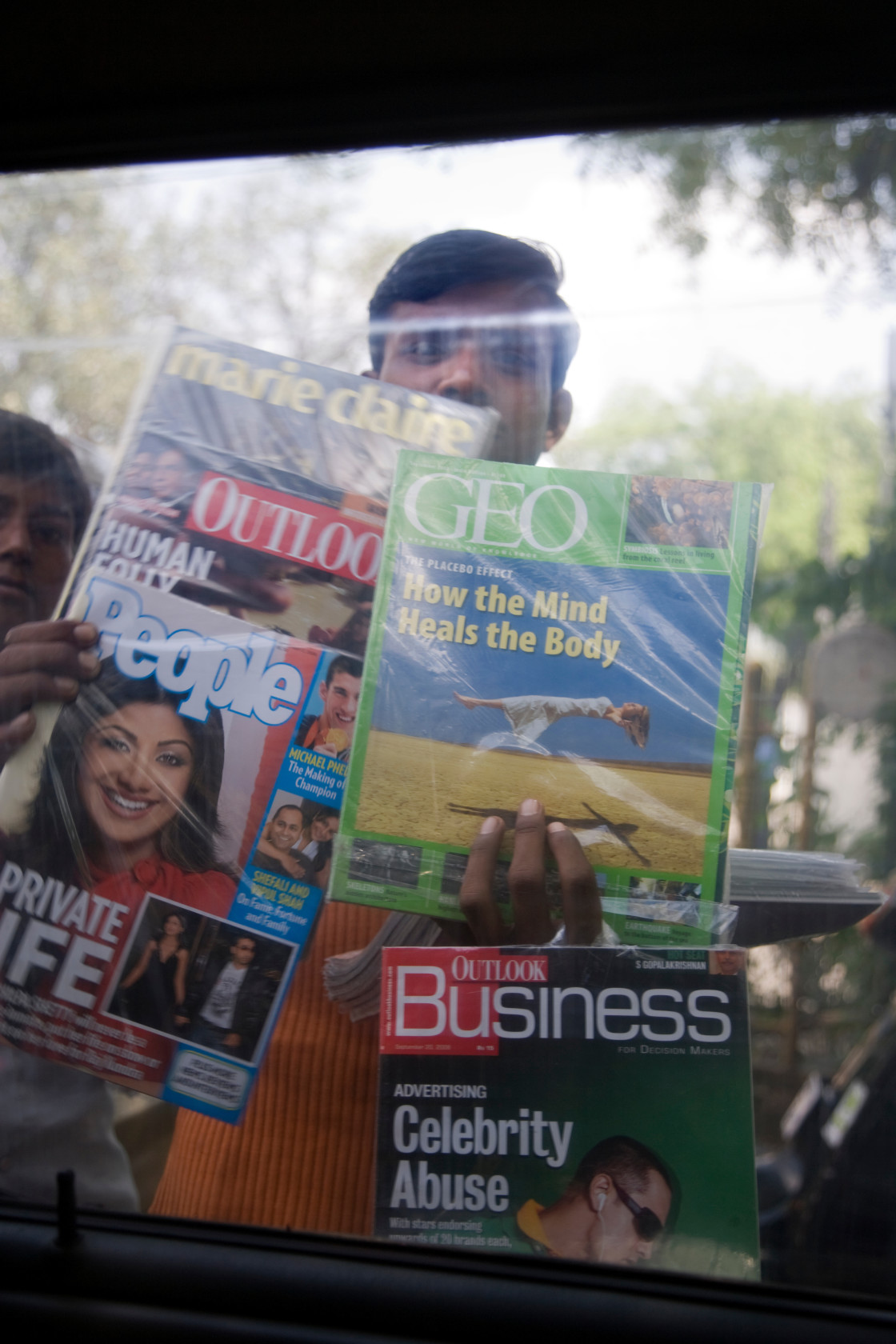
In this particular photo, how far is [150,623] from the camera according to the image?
1.10 m

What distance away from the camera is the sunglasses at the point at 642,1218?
39.0 inches

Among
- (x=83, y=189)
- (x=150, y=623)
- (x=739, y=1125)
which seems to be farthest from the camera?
(x=83, y=189)

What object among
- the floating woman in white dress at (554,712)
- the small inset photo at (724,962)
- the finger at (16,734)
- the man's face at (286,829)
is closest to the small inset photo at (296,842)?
the man's face at (286,829)

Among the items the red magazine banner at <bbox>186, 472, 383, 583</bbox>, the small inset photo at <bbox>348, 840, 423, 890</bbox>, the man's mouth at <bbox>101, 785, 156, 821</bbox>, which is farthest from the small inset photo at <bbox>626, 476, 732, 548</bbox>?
the man's mouth at <bbox>101, 785, 156, 821</bbox>

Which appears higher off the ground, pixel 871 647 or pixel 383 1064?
pixel 871 647

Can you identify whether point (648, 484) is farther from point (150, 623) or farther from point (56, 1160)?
point (56, 1160)

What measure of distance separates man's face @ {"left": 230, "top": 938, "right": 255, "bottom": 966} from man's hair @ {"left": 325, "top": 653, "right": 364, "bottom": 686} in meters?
0.30

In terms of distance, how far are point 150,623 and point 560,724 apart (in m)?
0.48

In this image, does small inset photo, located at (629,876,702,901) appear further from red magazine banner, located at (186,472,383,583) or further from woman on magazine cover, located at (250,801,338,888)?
red magazine banner, located at (186,472,383,583)

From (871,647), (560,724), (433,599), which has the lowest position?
(560,724)

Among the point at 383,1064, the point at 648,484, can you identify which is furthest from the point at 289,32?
the point at 383,1064

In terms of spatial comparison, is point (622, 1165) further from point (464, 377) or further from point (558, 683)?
point (464, 377)

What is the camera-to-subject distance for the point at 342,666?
42.0 inches

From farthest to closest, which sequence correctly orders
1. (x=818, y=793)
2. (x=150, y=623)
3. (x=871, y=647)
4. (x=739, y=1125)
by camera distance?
(x=871, y=647)
(x=818, y=793)
(x=150, y=623)
(x=739, y=1125)
